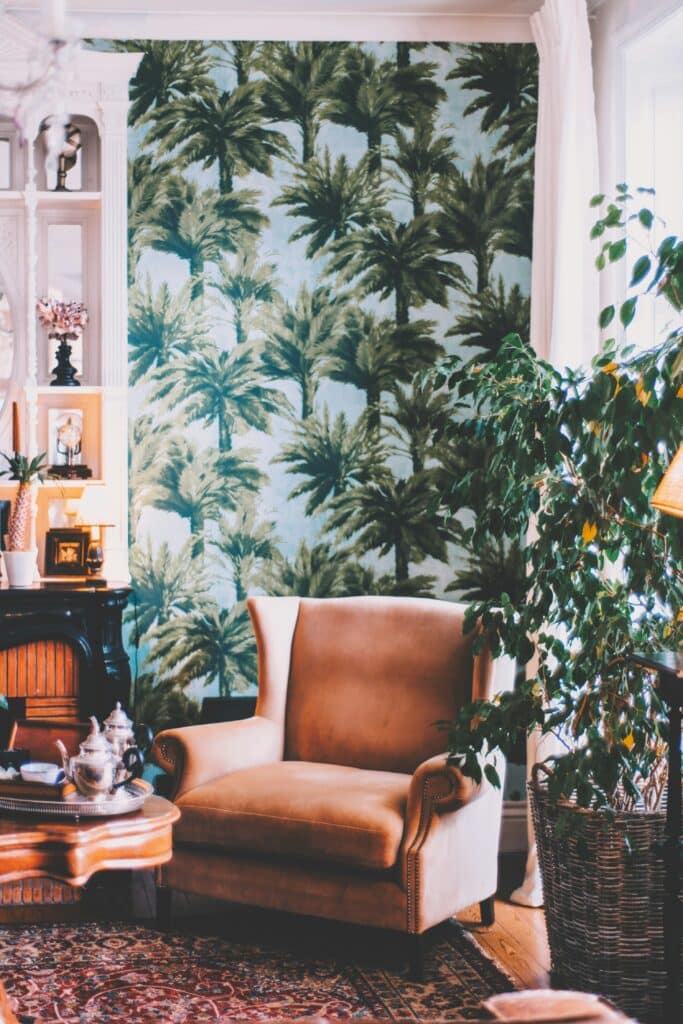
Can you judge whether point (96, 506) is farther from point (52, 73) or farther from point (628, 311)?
point (52, 73)

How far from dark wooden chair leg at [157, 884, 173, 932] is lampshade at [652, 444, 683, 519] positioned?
6.72 feet

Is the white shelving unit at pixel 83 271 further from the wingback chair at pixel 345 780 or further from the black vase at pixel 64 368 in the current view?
the wingback chair at pixel 345 780

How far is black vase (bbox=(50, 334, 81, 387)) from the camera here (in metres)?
4.69

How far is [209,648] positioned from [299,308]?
1348mm

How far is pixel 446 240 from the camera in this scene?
16.2 ft

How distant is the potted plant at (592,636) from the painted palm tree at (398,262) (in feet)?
5.01

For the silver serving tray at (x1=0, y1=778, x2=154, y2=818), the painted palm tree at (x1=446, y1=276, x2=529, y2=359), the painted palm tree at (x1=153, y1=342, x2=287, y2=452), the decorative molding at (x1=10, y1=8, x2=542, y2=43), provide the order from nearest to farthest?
1. the silver serving tray at (x1=0, y1=778, x2=154, y2=818)
2. the decorative molding at (x1=10, y1=8, x2=542, y2=43)
3. the painted palm tree at (x1=153, y1=342, x2=287, y2=452)
4. the painted palm tree at (x1=446, y1=276, x2=529, y2=359)

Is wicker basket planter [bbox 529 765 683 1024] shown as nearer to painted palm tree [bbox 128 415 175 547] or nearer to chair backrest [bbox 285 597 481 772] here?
chair backrest [bbox 285 597 481 772]

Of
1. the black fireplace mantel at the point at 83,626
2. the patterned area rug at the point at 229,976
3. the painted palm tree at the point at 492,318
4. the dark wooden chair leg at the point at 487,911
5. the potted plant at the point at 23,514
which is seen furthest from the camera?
the painted palm tree at the point at 492,318

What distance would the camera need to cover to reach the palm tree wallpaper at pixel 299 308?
4840 mm

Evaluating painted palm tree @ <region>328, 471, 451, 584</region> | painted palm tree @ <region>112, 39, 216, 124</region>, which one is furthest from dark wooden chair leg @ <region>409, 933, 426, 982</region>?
painted palm tree @ <region>112, 39, 216, 124</region>

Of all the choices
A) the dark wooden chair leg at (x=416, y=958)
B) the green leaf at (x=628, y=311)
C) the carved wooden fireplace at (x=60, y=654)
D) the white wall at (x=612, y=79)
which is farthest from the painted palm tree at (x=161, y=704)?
the green leaf at (x=628, y=311)

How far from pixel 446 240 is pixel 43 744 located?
273cm

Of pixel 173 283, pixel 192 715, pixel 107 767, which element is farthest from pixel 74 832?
pixel 173 283
